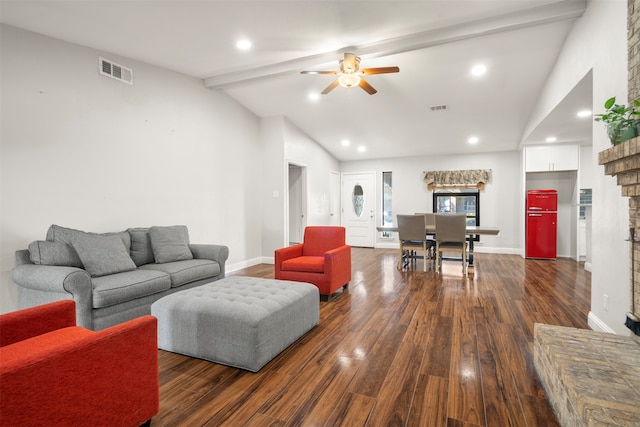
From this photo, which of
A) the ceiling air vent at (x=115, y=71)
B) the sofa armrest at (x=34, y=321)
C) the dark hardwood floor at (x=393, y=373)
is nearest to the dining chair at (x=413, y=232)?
the dark hardwood floor at (x=393, y=373)

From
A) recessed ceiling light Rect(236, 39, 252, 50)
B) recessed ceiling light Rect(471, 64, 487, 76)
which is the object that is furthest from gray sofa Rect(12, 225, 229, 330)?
recessed ceiling light Rect(471, 64, 487, 76)

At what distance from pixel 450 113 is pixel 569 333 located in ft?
15.2

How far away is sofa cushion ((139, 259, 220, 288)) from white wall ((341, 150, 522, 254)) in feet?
18.4

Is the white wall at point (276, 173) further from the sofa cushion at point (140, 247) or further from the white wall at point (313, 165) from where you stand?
the sofa cushion at point (140, 247)

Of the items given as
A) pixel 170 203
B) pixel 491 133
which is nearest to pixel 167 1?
pixel 170 203

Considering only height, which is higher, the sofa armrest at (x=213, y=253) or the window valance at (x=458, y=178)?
the window valance at (x=458, y=178)

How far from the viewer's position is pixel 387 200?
8.60 m

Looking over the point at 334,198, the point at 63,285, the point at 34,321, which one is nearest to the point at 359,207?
the point at 334,198

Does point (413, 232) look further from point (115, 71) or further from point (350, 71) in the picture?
point (115, 71)

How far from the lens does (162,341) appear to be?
2.43 m

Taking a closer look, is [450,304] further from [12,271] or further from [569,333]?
[12,271]

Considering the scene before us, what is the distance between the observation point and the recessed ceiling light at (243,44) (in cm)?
372

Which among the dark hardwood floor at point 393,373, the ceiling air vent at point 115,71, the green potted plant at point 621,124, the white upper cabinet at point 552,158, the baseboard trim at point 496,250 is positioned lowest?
the dark hardwood floor at point 393,373

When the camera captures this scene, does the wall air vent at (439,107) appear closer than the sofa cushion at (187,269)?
No
